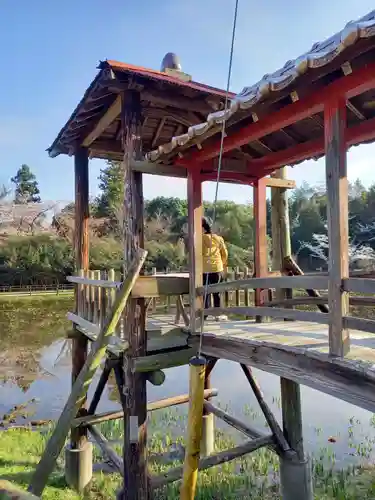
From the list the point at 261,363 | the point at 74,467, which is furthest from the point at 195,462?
the point at 74,467

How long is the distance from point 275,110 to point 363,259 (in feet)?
77.0

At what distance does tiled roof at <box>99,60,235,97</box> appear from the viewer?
4.09 metres

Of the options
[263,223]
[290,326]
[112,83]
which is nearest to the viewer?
[112,83]

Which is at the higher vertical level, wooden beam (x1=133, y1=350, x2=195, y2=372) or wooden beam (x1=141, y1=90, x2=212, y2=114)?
wooden beam (x1=141, y1=90, x2=212, y2=114)

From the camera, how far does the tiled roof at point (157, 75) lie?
4090 millimetres

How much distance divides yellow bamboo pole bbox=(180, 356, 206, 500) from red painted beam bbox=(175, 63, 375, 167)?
1946mm

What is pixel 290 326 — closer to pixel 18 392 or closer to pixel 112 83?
pixel 112 83

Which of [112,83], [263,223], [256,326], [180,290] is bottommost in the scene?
[256,326]

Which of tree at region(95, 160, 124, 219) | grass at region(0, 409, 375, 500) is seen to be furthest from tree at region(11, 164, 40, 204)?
grass at region(0, 409, 375, 500)

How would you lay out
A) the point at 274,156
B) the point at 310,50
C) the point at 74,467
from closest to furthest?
the point at 310,50
the point at 274,156
the point at 74,467

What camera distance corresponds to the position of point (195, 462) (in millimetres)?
2096

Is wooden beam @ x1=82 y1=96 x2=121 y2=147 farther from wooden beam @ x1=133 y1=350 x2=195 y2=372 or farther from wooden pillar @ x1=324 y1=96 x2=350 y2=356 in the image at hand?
wooden beam @ x1=133 y1=350 x2=195 y2=372

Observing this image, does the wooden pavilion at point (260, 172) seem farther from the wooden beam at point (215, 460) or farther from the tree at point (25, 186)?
the tree at point (25, 186)

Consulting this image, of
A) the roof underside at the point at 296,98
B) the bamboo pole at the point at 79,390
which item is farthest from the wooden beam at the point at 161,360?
the roof underside at the point at 296,98
